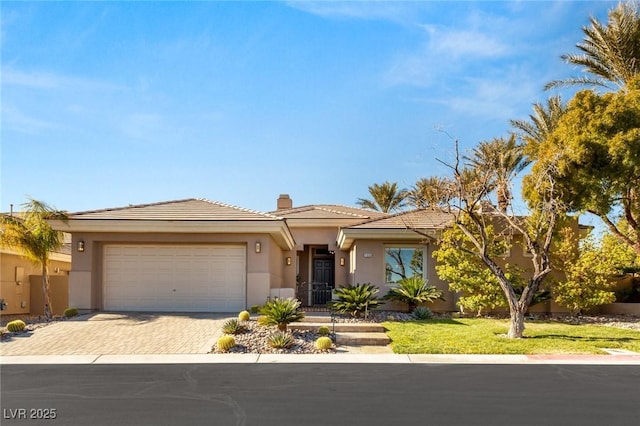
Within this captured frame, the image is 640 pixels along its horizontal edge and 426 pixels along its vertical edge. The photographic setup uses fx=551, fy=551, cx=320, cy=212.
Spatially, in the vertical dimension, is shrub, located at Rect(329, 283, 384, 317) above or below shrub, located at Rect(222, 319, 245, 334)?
above

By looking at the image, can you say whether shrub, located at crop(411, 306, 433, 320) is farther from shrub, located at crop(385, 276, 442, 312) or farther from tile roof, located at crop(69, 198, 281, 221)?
tile roof, located at crop(69, 198, 281, 221)

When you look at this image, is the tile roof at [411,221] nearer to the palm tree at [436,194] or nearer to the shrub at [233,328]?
the palm tree at [436,194]

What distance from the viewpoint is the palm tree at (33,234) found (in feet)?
53.8

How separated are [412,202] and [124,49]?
9.44 metres

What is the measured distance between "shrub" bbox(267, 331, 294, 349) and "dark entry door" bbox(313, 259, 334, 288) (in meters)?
13.3

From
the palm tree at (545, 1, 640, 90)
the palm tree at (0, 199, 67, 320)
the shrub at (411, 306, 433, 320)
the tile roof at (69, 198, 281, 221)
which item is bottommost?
the shrub at (411, 306, 433, 320)

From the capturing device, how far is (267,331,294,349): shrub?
12.8m

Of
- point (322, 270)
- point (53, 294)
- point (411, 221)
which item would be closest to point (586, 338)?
point (411, 221)

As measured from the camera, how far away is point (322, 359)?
11.9 metres

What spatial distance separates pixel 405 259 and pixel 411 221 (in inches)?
57.3

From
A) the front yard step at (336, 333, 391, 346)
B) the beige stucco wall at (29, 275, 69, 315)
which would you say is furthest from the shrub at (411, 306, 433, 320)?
the beige stucco wall at (29, 275, 69, 315)

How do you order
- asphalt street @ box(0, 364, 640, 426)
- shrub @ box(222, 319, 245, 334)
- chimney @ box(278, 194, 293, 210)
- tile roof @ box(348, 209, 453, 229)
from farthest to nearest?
1. chimney @ box(278, 194, 293, 210)
2. tile roof @ box(348, 209, 453, 229)
3. shrub @ box(222, 319, 245, 334)
4. asphalt street @ box(0, 364, 640, 426)

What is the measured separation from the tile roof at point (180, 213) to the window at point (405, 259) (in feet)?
16.0

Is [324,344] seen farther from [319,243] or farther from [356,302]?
[319,243]
